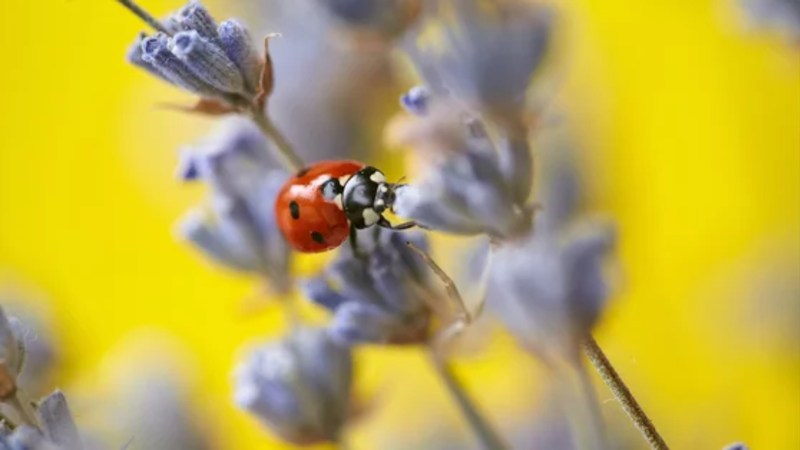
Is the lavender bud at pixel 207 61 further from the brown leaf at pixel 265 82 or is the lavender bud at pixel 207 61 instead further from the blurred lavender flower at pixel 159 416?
the blurred lavender flower at pixel 159 416

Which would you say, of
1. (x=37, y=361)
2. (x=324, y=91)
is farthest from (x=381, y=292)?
(x=324, y=91)

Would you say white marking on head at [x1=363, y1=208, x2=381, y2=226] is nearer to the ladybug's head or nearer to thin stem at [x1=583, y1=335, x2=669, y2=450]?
the ladybug's head

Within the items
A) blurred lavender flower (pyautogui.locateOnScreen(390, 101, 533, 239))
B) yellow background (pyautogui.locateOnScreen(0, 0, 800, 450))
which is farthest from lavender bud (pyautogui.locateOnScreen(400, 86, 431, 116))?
yellow background (pyautogui.locateOnScreen(0, 0, 800, 450))

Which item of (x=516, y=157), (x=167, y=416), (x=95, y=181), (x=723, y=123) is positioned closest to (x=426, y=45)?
(x=516, y=157)

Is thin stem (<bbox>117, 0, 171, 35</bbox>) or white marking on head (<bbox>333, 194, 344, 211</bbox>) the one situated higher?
white marking on head (<bbox>333, 194, 344, 211</bbox>)

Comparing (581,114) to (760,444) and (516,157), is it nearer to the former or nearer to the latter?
(760,444)

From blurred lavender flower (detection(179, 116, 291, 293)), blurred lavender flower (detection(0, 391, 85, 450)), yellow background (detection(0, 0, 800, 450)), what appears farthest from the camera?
yellow background (detection(0, 0, 800, 450))

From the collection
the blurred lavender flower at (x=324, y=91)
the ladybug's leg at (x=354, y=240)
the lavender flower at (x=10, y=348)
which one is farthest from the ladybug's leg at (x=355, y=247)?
the blurred lavender flower at (x=324, y=91)
